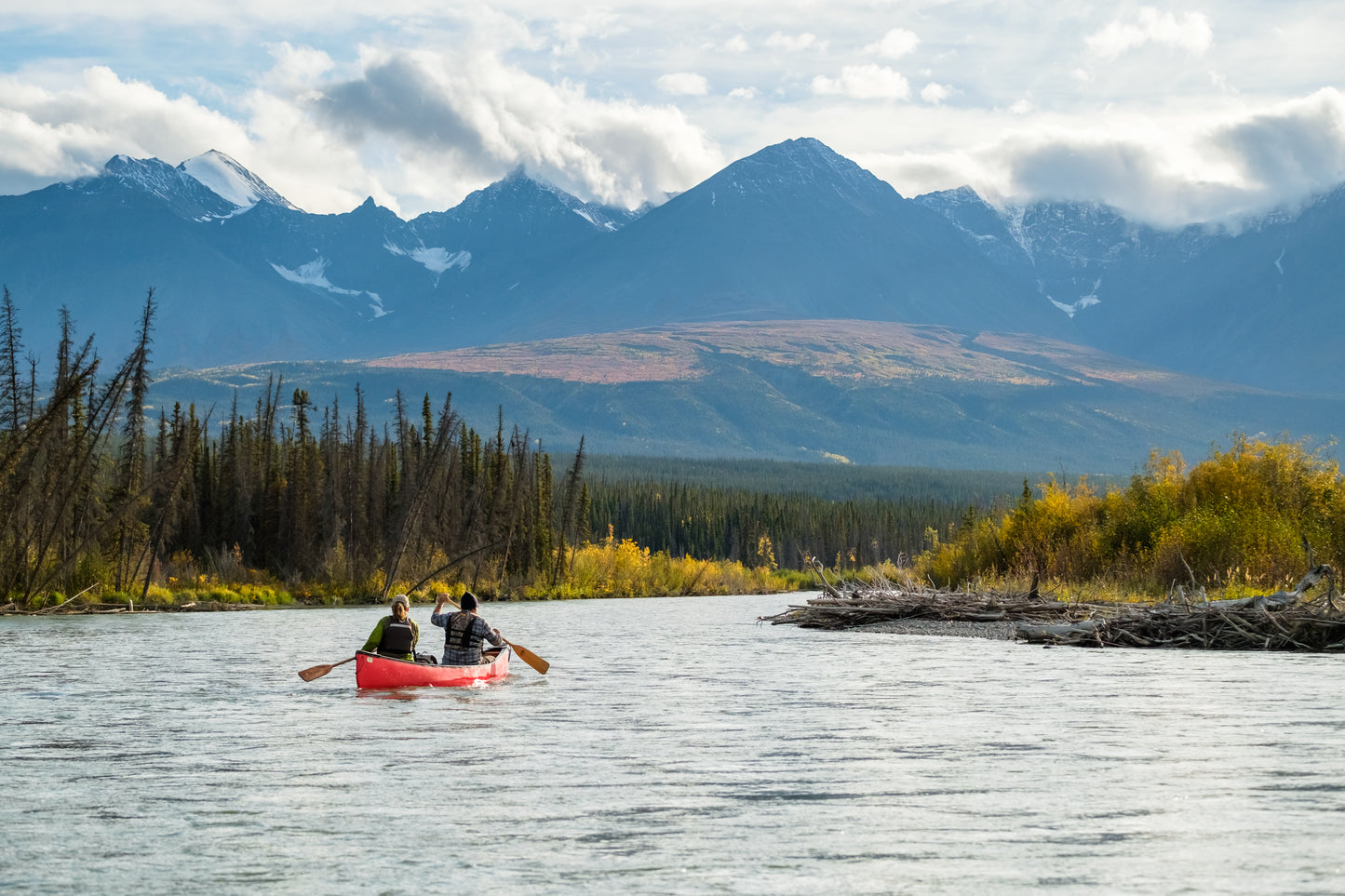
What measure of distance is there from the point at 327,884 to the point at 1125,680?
1993cm

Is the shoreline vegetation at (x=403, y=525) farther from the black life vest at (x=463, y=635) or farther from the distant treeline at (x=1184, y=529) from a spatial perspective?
the black life vest at (x=463, y=635)

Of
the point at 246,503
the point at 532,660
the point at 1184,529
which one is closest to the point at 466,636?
the point at 532,660

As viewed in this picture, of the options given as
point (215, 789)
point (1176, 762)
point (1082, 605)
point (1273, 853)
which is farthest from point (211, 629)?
point (1273, 853)

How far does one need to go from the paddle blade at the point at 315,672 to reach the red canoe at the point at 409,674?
28.9 inches

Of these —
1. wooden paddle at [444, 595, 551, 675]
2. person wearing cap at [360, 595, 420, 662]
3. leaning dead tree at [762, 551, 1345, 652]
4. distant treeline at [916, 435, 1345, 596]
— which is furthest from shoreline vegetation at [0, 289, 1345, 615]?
person wearing cap at [360, 595, 420, 662]

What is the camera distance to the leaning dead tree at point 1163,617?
109ft

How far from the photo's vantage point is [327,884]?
12.0m

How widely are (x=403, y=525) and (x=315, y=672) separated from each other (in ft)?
136

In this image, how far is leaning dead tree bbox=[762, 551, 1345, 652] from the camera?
33.2 meters

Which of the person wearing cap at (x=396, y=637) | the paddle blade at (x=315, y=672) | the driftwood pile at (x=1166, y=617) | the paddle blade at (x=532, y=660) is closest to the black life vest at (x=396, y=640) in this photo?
the person wearing cap at (x=396, y=637)

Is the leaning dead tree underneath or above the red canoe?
above

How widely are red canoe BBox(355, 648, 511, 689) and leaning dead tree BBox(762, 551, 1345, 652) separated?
16370mm

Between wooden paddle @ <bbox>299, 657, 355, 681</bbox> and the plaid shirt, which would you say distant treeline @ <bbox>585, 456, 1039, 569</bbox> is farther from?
wooden paddle @ <bbox>299, 657, 355, 681</bbox>

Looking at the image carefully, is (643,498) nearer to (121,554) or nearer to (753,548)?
(753,548)
